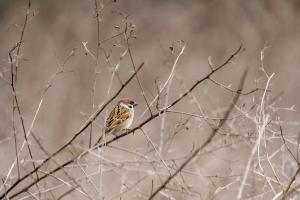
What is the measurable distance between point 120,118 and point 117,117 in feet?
0.08

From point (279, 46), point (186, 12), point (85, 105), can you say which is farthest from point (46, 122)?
point (186, 12)

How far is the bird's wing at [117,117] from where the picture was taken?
5664 mm

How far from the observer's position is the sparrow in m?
5.69

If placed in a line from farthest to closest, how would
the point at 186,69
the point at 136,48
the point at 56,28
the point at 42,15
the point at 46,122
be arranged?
the point at 42,15 < the point at 56,28 < the point at 136,48 < the point at 186,69 < the point at 46,122

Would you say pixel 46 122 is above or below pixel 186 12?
below

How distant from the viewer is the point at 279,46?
40.9ft

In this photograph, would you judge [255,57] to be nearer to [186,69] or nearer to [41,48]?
[186,69]

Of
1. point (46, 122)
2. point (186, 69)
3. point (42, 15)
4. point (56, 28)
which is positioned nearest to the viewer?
point (46, 122)

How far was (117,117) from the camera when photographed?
19.1 ft

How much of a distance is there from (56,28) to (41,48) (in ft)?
3.78

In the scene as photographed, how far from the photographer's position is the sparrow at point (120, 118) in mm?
5688

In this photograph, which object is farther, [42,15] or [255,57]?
[42,15]

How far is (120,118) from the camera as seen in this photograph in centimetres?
583

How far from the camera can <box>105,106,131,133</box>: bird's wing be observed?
5.66 metres
